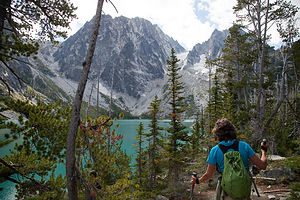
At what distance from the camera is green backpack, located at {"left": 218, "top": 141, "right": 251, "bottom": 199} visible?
2.22 metres

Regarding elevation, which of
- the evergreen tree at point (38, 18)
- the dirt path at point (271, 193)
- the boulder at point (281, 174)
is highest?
the evergreen tree at point (38, 18)

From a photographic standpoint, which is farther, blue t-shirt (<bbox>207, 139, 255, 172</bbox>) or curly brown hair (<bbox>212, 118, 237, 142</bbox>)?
curly brown hair (<bbox>212, 118, 237, 142</bbox>)

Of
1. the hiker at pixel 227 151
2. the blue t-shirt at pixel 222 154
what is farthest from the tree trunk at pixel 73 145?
the blue t-shirt at pixel 222 154

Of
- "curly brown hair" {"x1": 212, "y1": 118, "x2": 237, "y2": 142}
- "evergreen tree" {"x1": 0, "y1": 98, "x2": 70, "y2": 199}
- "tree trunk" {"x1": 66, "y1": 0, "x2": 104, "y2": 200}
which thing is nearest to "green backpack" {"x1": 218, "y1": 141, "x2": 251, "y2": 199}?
"curly brown hair" {"x1": 212, "y1": 118, "x2": 237, "y2": 142}

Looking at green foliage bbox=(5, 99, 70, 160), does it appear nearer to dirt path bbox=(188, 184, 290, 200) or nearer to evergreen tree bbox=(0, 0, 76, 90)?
evergreen tree bbox=(0, 0, 76, 90)

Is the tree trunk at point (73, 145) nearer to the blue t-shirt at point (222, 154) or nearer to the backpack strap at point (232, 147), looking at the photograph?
the blue t-shirt at point (222, 154)

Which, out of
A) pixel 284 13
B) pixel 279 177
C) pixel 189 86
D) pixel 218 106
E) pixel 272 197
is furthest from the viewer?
pixel 189 86

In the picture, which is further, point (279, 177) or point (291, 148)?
point (291, 148)

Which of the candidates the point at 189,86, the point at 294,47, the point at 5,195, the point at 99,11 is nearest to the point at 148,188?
the point at 5,195

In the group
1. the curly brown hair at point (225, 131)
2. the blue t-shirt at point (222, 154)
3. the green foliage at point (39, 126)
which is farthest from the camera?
the green foliage at point (39, 126)

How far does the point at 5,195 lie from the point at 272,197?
62.7 ft

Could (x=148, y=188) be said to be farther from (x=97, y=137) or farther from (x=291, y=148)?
(x=291, y=148)

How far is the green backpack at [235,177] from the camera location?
2217 millimetres

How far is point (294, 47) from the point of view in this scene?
1174cm
